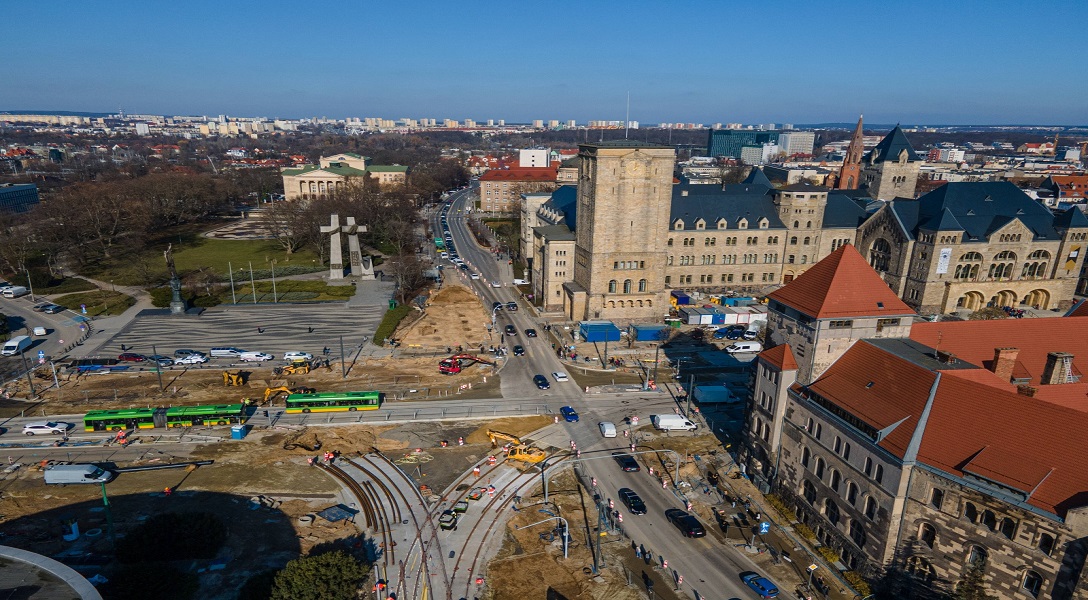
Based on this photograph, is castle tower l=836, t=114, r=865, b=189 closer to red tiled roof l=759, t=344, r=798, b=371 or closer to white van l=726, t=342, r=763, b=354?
white van l=726, t=342, r=763, b=354

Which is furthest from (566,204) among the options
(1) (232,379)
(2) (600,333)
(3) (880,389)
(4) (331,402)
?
(3) (880,389)

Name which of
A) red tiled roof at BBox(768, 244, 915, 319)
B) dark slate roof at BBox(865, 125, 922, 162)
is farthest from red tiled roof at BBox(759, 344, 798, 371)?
dark slate roof at BBox(865, 125, 922, 162)

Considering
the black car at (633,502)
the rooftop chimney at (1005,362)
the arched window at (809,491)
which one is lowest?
the black car at (633,502)

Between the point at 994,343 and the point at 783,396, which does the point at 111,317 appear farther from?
the point at 994,343

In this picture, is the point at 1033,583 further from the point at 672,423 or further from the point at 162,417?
the point at 162,417

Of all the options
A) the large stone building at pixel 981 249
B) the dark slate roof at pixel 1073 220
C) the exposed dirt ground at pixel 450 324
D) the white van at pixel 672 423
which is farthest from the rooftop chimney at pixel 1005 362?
the dark slate roof at pixel 1073 220

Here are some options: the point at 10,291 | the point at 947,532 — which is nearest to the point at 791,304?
the point at 947,532

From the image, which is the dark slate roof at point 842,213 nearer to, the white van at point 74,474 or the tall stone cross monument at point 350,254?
the tall stone cross monument at point 350,254
